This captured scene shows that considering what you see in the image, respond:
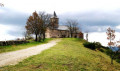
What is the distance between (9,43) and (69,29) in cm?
4979

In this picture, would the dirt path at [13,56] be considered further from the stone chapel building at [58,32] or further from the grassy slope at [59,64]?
the stone chapel building at [58,32]

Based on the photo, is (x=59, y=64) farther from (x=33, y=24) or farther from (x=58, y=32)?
(x=58, y=32)

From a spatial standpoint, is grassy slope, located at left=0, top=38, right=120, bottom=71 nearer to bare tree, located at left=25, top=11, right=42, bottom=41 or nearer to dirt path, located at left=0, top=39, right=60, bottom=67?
dirt path, located at left=0, top=39, right=60, bottom=67

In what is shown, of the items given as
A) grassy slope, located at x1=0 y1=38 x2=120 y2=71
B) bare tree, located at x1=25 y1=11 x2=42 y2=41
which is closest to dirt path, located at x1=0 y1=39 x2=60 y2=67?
grassy slope, located at x1=0 y1=38 x2=120 y2=71

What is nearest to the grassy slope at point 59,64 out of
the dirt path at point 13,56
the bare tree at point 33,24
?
the dirt path at point 13,56

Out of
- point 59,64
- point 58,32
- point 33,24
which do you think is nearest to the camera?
point 59,64

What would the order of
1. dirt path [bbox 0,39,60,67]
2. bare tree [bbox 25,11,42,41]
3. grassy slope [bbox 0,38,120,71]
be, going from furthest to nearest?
bare tree [bbox 25,11,42,41]
dirt path [bbox 0,39,60,67]
grassy slope [bbox 0,38,120,71]

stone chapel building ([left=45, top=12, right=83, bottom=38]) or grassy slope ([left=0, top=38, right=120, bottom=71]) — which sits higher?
stone chapel building ([left=45, top=12, right=83, bottom=38])

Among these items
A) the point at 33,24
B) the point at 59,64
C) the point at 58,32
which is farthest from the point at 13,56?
the point at 58,32

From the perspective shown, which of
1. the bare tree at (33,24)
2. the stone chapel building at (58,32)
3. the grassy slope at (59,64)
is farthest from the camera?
the stone chapel building at (58,32)

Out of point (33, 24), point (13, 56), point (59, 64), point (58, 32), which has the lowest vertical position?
point (59, 64)

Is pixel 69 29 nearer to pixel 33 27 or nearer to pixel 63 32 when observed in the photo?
pixel 63 32

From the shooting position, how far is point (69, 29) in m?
69.6

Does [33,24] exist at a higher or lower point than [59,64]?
higher
